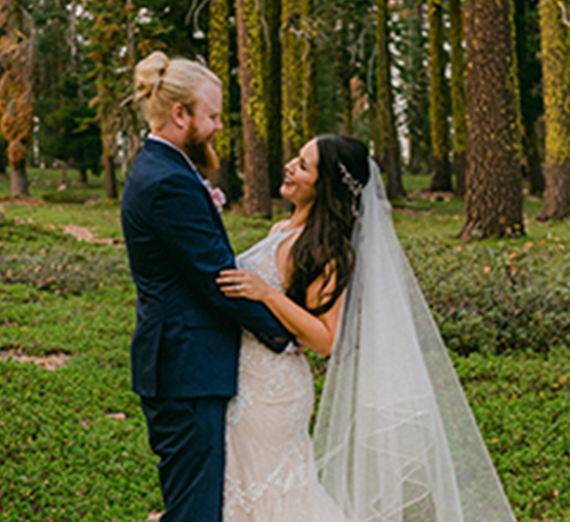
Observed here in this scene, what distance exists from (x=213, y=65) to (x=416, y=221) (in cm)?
Answer: 687

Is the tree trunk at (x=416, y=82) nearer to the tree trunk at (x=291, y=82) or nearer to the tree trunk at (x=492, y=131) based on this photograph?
the tree trunk at (x=291, y=82)

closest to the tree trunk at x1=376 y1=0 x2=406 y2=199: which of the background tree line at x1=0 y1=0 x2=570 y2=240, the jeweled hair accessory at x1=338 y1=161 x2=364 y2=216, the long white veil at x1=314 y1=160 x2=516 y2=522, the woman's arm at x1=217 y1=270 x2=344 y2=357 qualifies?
the background tree line at x1=0 y1=0 x2=570 y2=240

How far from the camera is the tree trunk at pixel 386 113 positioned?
23734mm

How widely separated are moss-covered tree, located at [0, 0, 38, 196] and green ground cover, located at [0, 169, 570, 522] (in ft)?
46.8

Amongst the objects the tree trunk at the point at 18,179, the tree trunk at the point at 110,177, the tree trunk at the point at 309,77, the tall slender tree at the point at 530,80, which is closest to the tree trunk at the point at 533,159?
the tall slender tree at the point at 530,80

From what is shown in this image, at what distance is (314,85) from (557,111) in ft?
25.0

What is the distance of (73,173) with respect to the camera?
44469 mm

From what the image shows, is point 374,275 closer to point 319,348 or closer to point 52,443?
point 319,348

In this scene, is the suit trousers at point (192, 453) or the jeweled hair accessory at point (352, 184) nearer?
the suit trousers at point (192, 453)

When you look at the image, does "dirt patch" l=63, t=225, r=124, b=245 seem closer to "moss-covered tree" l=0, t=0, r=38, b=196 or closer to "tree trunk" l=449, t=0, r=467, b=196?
"moss-covered tree" l=0, t=0, r=38, b=196

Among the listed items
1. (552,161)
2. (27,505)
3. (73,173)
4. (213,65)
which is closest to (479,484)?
(27,505)

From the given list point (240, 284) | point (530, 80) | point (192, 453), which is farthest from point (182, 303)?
point (530, 80)

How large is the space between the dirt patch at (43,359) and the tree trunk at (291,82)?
471 inches

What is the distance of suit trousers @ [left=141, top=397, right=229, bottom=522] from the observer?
105 inches
